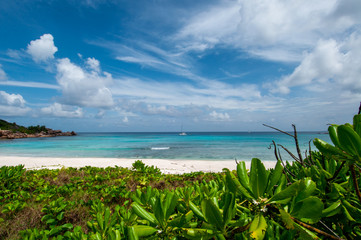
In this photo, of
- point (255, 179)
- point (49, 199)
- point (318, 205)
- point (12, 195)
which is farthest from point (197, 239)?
point (12, 195)

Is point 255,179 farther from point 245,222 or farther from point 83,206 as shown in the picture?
point 83,206

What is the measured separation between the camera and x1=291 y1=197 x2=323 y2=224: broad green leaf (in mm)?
549

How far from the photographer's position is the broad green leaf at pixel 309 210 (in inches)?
21.6

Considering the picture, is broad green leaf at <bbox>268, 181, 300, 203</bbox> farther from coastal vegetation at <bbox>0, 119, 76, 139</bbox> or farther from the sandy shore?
coastal vegetation at <bbox>0, 119, 76, 139</bbox>

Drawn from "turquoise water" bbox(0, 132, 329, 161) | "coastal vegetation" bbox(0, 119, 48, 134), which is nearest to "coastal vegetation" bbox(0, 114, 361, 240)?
"turquoise water" bbox(0, 132, 329, 161)

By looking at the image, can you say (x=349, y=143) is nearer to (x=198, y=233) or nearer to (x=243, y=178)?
(x=243, y=178)

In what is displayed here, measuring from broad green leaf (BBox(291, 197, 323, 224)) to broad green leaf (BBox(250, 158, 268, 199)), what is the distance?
109 millimetres

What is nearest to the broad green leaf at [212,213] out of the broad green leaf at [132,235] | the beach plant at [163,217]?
the beach plant at [163,217]

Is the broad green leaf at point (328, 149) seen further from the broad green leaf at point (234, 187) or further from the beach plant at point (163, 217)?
the beach plant at point (163, 217)

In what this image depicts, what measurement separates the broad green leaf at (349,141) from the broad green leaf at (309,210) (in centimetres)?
17

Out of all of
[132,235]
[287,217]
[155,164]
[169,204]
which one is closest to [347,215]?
[287,217]

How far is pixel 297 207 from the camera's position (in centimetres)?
58

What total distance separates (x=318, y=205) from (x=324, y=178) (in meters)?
0.39

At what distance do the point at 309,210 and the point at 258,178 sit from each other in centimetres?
17
